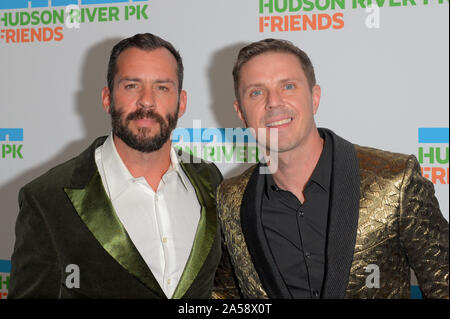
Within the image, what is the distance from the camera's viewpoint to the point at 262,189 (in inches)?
85.6

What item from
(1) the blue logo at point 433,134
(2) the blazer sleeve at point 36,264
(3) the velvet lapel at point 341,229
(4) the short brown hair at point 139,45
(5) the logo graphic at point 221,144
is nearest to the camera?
(3) the velvet lapel at point 341,229

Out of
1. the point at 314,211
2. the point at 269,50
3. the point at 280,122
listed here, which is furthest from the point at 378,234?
the point at 269,50

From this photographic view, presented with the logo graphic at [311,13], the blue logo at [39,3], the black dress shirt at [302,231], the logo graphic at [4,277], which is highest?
the blue logo at [39,3]

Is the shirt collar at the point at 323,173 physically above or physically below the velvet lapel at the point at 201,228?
above

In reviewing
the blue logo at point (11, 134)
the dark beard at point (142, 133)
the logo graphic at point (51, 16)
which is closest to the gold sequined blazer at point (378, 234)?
the dark beard at point (142, 133)

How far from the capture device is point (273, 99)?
83.0 inches

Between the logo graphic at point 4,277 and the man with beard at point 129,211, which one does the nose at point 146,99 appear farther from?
the logo graphic at point 4,277

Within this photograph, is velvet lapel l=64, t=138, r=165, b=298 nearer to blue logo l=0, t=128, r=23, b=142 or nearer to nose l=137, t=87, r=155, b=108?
nose l=137, t=87, r=155, b=108

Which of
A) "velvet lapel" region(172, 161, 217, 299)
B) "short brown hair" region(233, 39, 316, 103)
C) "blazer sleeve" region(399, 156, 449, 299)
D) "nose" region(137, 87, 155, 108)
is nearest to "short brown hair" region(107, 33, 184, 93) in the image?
"nose" region(137, 87, 155, 108)

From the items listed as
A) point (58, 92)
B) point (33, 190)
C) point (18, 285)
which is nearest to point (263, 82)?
point (33, 190)

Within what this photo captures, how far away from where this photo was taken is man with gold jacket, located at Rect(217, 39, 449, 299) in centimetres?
193

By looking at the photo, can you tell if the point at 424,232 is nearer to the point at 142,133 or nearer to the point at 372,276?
the point at 372,276

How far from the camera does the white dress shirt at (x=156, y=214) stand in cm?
212

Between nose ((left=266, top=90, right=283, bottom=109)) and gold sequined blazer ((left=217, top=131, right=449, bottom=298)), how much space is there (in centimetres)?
33
